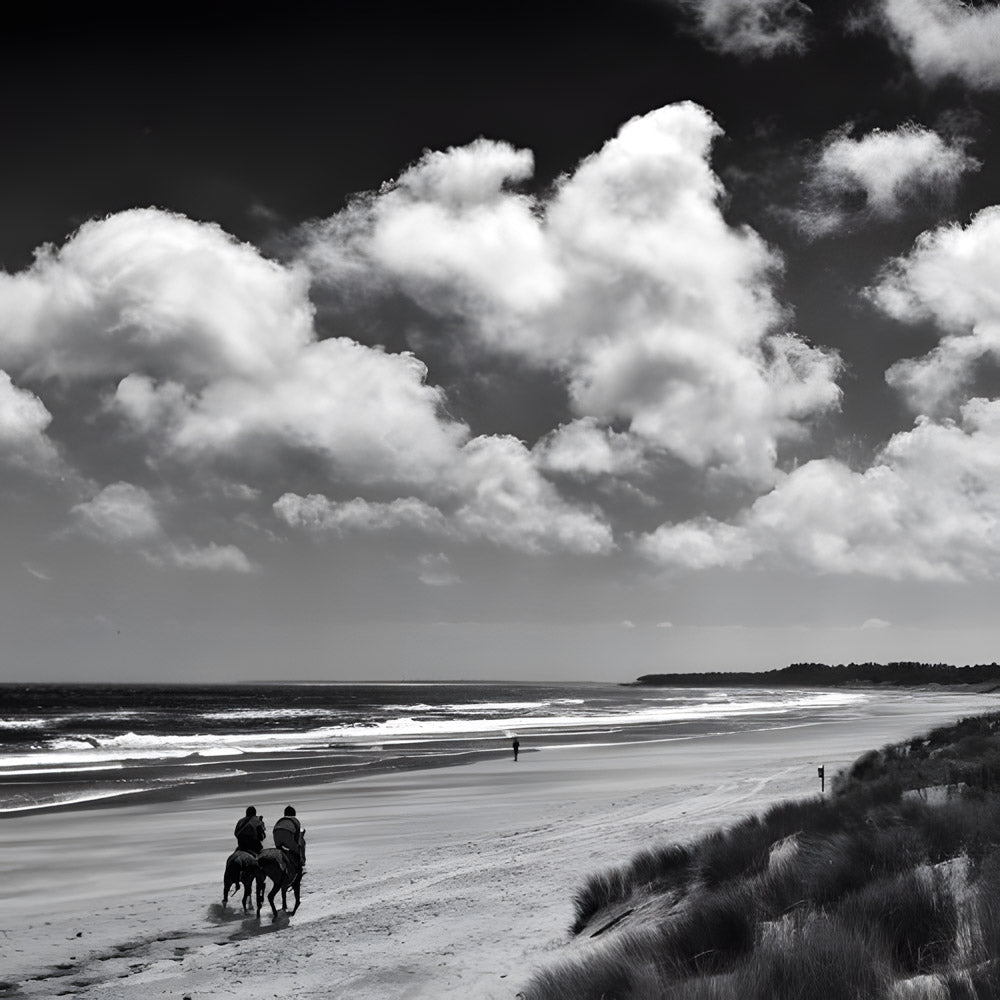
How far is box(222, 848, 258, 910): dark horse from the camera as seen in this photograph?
35.3 feet

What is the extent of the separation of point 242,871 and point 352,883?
2231mm

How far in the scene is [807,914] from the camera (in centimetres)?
680

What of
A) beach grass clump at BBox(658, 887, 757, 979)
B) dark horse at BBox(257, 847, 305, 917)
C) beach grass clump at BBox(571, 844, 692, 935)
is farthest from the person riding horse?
beach grass clump at BBox(658, 887, 757, 979)

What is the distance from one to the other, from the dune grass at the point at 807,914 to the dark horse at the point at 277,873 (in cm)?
365

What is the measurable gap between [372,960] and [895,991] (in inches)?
211

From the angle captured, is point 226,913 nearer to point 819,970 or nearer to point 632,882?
point 632,882

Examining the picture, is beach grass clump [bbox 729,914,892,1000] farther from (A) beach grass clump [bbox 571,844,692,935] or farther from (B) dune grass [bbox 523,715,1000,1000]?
(A) beach grass clump [bbox 571,844,692,935]

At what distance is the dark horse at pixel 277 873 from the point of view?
10.7 meters

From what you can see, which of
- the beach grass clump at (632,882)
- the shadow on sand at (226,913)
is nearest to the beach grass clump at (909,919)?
the beach grass clump at (632,882)

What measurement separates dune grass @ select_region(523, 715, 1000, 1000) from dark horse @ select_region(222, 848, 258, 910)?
13.1 ft

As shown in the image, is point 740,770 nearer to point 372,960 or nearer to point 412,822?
point 412,822

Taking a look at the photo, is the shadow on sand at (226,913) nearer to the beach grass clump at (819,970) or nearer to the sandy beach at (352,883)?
the sandy beach at (352,883)

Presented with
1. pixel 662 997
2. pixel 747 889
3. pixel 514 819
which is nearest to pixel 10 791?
pixel 514 819

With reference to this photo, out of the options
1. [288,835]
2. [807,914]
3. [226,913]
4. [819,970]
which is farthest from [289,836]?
[819,970]
